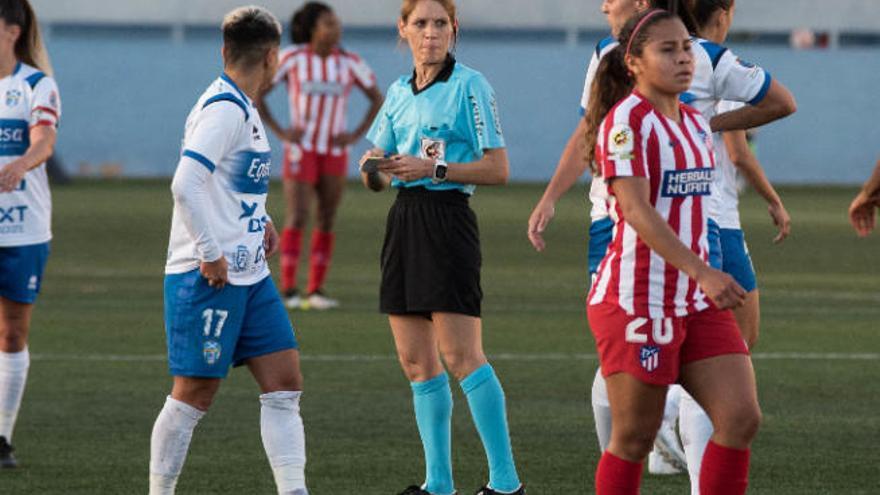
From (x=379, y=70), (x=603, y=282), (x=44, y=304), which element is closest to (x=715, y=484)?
(x=603, y=282)

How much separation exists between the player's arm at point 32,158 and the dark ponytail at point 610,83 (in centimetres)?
268

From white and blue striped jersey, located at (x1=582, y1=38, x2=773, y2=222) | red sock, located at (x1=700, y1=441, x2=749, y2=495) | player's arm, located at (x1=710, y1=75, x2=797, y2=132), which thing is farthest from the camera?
player's arm, located at (x1=710, y1=75, x2=797, y2=132)

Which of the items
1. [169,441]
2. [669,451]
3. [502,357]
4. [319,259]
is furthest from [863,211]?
[319,259]

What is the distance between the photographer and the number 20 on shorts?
572 cm

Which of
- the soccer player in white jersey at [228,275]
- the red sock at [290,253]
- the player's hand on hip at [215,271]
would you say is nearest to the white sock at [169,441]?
the soccer player in white jersey at [228,275]

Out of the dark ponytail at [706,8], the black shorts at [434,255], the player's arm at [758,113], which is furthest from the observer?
the black shorts at [434,255]

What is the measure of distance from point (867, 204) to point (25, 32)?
12.1ft

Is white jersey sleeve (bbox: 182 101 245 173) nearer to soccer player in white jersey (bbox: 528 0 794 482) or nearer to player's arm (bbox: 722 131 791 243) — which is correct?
soccer player in white jersey (bbox: 528 0 794 482)

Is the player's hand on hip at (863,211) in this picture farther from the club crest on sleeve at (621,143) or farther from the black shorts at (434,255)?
the club crest on sleeve at (621,143)

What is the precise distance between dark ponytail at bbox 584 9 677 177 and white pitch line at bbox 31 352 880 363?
5.86 metres

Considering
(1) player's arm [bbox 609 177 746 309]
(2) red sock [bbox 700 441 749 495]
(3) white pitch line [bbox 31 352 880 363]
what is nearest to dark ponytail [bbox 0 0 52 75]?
(1) player's arm [bbox 609 177 746 309]

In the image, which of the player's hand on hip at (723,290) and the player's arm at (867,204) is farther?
the player's arm at (867,204)

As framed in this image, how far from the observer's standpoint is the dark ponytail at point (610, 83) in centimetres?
590

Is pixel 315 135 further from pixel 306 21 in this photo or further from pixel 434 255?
pixel 434 255
